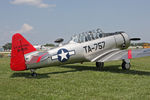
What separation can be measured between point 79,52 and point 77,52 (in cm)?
17

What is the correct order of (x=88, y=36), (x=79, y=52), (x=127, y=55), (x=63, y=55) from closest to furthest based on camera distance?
(x=63, y=55)
(x=127, y=55)
(x=79, y=52)
(x=88, y=36)

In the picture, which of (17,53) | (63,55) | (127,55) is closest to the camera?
(17,53)

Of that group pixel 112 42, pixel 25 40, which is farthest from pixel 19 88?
pixel 112 42

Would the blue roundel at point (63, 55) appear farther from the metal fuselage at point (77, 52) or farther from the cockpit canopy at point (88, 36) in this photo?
the cockpit canopy at point (88, 36)

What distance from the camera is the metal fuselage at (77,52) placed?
8.12m

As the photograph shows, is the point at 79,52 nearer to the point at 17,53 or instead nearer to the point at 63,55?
the point at 63,55

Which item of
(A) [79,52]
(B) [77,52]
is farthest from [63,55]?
(A) [79,52]

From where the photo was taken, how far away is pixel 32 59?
7.86 metres

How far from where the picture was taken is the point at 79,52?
9.82 meters

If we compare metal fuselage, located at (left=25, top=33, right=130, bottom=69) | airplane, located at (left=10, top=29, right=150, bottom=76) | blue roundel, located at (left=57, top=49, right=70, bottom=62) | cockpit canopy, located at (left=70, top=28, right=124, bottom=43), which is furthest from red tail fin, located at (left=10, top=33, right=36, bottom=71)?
cockpit canopy, located at (left=70, top=28, right=124, bottom=43)

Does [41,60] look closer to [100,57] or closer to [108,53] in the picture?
[100,57]

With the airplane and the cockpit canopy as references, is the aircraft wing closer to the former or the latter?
the airplane

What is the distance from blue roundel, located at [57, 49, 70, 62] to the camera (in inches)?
348

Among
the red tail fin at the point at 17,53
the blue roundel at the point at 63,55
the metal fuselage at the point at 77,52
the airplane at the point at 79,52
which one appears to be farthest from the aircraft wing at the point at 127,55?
the red tail fin at the point at 17,53
